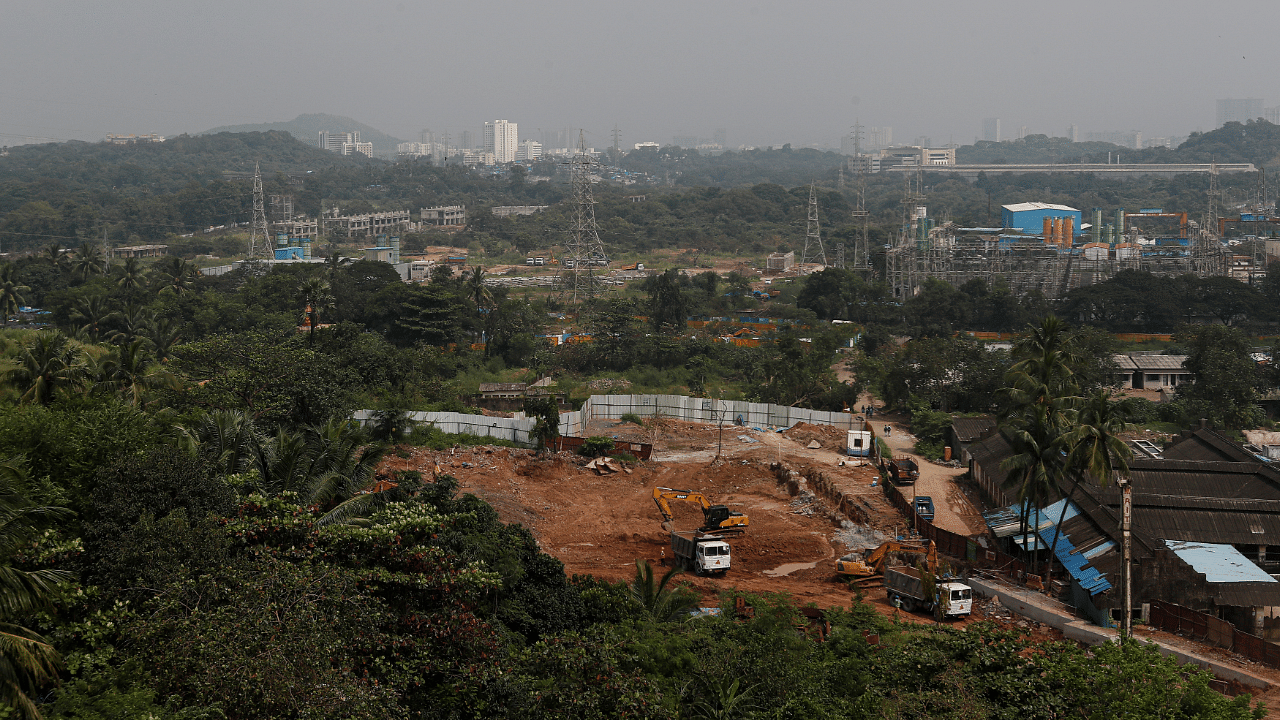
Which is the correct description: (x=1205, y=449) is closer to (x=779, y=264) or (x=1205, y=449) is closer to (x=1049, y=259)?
(x=1049, y=259)

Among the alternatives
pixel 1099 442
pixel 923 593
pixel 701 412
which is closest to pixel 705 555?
pixel 923 593

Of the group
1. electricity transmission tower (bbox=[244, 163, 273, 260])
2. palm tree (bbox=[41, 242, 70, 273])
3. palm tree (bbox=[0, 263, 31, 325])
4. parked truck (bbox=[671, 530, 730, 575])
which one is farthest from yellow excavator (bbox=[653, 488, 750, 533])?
electricity transmission tower (bbox=[244, 163, 273, 260])

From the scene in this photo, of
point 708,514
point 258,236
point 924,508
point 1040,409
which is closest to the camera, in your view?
point 1040,409

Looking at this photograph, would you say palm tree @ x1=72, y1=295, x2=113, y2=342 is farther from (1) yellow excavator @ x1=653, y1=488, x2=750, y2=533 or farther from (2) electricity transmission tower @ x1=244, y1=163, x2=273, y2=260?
(1) yellow excavator @ x1=653, y1=488, x2=750, y2=533

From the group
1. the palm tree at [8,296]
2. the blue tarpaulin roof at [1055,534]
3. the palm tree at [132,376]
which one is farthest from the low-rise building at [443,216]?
the blue tarpaulin roof at [1055,534]

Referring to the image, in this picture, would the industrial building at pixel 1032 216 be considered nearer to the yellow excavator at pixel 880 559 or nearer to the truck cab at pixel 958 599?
the yellow excavator at pixel 880 559
